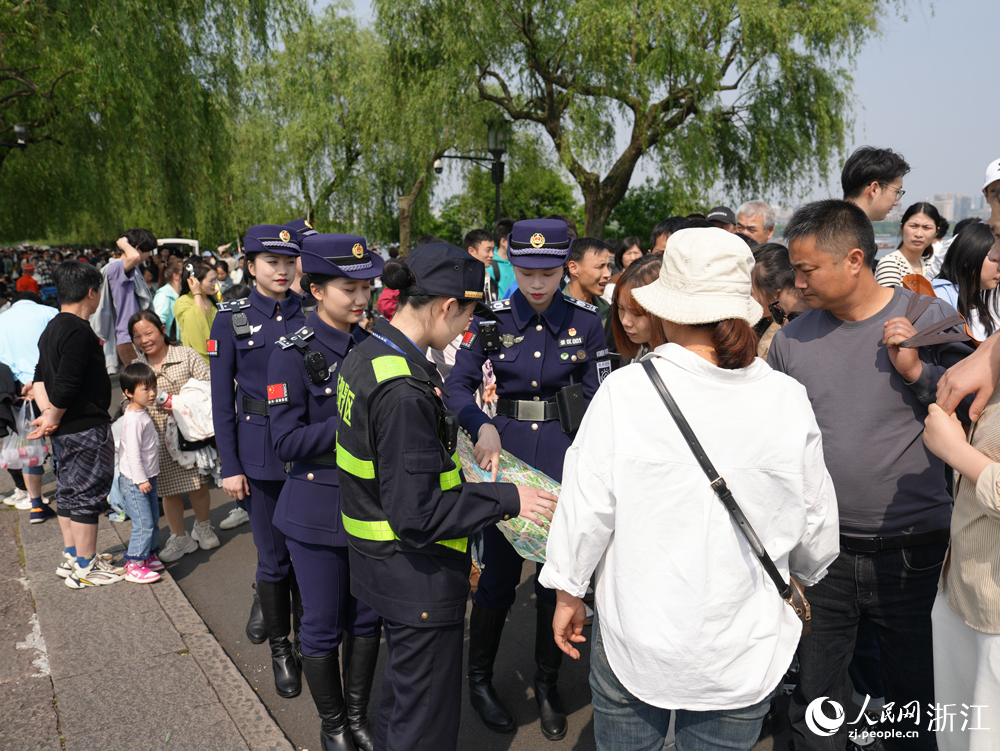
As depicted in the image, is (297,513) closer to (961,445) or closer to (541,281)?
(541,281)

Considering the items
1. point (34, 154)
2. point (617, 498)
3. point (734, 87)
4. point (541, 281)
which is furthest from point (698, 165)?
point (617, 498)

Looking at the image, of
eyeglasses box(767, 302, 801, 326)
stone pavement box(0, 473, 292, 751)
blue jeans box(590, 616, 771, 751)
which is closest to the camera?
blue jeans box(590, 616, 771, 751)

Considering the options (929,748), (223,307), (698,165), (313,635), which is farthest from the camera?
(698,165)

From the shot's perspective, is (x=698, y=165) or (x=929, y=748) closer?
(x=929, y=748)

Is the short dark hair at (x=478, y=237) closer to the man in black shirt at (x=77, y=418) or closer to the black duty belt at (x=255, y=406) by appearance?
the man in black shirt at (x=77, y=418)

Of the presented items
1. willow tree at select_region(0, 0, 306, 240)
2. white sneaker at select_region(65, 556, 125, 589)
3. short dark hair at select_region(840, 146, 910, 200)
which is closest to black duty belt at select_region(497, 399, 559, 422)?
short dark hair at select_region(840, 146, 910, 200)

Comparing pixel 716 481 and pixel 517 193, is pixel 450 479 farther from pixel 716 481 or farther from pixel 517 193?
A: pixel 517 193

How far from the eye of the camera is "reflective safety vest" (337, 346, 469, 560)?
2.16 metres

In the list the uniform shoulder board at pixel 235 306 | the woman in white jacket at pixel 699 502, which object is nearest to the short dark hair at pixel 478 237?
the uniform shoulder board at pixel 235 306

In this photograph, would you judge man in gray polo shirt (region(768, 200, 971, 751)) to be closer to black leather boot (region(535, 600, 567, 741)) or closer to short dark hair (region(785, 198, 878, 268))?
short dark hair (region(785, 198, 878, 268))

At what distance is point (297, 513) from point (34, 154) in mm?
12671

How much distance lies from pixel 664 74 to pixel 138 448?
11.5 meters

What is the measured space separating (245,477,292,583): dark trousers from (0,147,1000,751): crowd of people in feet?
0.05

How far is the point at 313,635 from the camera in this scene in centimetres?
290
